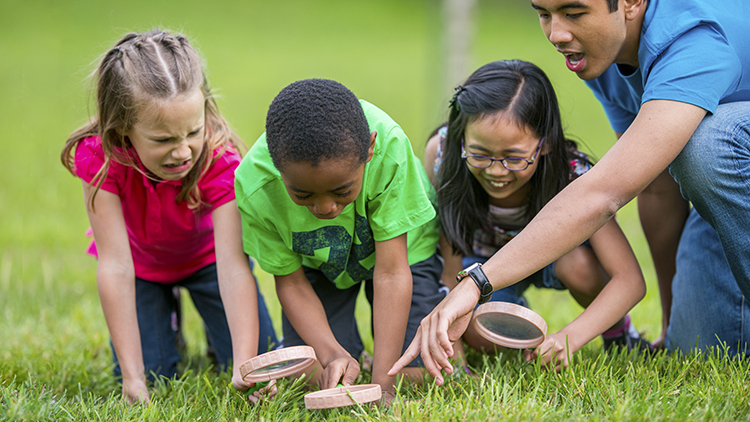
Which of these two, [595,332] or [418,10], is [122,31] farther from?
[418,10]

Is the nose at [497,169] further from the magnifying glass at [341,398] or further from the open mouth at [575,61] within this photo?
the magnifying glass at [341,398]

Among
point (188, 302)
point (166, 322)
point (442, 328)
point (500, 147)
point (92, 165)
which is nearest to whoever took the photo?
point (442, 328)

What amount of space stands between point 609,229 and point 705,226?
537 millimetres

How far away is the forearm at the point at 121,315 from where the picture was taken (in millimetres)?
2865

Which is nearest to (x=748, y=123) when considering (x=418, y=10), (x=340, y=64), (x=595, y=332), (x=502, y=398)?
(x=595, y=332)

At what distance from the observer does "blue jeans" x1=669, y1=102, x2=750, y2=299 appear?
238cm

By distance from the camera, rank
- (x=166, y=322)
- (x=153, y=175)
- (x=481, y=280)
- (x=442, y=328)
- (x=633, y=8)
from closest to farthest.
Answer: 1. (x=442, y=328)
2. (x=481, y=280)
3. (x=633, y=8)
4. (x=153, y=175)
5. (x=166, y=322)

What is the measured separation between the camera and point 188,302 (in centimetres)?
545

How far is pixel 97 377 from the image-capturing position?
3186 millimetres

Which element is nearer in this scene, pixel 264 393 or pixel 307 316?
pixel 264 393

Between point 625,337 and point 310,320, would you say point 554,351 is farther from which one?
point 310,320

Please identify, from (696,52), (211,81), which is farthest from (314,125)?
(211,81)

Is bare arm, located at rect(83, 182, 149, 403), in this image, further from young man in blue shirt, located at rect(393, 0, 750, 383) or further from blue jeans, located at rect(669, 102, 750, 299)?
blue jeans, located at rect(669, 102, 750, 299)

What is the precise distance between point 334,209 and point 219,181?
85 centimetres
